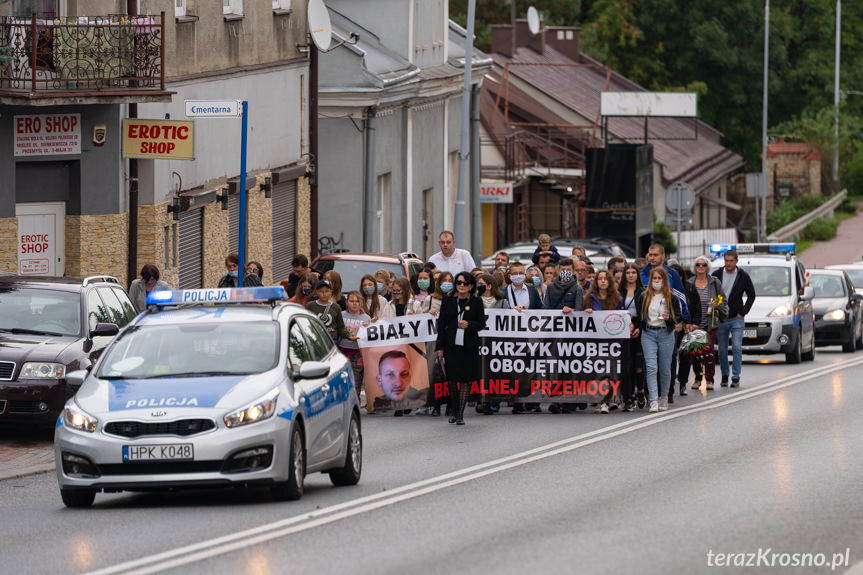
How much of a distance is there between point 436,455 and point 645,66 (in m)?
69.8

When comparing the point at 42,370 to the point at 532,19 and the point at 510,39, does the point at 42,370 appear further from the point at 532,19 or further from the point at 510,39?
the point at 510,39

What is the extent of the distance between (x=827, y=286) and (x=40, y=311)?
19237 millimetres

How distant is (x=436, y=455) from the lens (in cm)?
1636

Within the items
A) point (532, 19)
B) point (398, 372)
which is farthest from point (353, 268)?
point (532, 19)

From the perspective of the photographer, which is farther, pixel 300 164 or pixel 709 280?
pixel 300 164

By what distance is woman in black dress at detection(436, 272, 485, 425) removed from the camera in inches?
752

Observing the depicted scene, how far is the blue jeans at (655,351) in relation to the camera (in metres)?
20.1

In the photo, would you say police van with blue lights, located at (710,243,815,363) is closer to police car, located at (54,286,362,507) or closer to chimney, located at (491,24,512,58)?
police car, located at (54,286,362,507)

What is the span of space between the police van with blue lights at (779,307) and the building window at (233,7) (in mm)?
8972

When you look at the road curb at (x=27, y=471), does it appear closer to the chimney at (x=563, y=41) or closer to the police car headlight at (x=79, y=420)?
the police car headlight at (x=79, y=420)

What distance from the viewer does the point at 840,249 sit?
64.8 meters

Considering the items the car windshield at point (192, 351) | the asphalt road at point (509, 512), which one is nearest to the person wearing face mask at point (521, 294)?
the asphalt road at point (509, 512)

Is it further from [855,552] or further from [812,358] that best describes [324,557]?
[812,358]

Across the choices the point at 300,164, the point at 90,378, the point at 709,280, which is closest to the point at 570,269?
the point at 709,280
